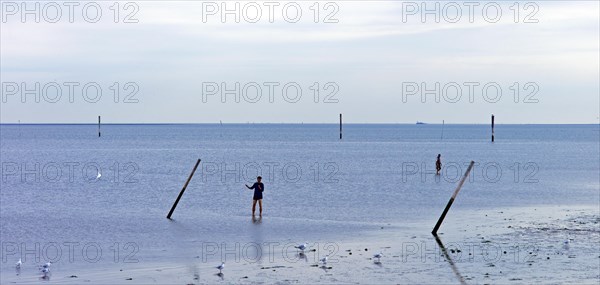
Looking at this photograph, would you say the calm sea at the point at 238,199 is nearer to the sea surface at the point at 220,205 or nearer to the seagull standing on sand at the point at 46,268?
the sea surface at the point at 220,205

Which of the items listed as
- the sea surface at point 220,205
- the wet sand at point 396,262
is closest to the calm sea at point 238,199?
the sea surface at point 220,205

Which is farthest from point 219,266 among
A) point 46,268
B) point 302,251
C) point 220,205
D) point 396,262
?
point 220,205

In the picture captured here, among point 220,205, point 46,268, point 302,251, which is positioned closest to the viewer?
point 46,268

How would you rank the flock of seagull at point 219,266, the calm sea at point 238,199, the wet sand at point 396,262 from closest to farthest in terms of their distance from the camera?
1. the wet sand at point 396,262
2. the flock of seagull at point 219,266
3. the calm sea at point 238,199

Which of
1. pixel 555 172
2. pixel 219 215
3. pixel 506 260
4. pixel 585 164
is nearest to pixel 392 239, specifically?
pixel 506 260

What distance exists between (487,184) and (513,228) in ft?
92.8

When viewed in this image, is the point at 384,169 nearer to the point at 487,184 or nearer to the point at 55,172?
the point at 487,184

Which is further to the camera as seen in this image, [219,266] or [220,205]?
[220,205]

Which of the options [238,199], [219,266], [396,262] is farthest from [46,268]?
[238,199]

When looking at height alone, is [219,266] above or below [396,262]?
above

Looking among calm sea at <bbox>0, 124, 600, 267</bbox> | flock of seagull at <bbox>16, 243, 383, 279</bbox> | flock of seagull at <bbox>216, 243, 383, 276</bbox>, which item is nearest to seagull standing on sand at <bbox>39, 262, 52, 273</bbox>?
flock of seagull at <bbox>16, 243, 383, 279</bbox>

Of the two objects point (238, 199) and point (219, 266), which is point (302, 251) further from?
point (238, 199)

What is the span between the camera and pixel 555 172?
78.6 metres

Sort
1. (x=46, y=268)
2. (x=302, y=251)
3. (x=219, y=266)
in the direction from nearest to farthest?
(x=219, y=266) < (x=46, y=268) < (x=302, y=251)
